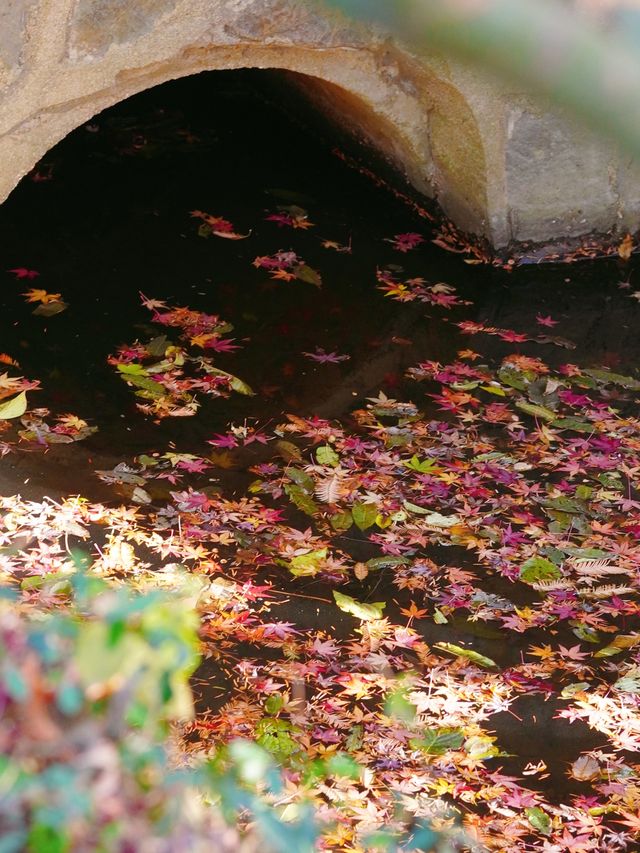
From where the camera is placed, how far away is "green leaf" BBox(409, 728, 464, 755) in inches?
107

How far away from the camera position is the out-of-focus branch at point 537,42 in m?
0.44

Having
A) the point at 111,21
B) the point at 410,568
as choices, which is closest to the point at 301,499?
the point at 410,568

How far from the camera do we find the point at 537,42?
44 centimetres

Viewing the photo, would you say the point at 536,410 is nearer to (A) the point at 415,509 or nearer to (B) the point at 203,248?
(A) the point at 415,509

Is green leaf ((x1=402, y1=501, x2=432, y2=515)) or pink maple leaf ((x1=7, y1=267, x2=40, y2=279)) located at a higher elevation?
green leaf ((x1=402, y1=501, x2=432, y2=515))

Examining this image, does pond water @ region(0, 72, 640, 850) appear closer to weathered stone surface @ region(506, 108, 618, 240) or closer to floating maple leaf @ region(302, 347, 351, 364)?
floating maple leaf @ region(302, 347, 351, 364)

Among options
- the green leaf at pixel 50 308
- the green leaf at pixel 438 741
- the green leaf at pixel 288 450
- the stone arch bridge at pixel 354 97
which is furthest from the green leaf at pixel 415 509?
the green leaf at pixel 50 308

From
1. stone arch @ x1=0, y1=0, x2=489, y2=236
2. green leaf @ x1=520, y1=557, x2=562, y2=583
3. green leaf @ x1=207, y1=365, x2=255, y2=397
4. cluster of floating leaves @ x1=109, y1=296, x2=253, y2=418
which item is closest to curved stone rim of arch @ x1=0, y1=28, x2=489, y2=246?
stone arch @ x1=0, y1=0, x2=489, y2=236

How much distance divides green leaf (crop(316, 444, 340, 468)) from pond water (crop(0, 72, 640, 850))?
160 mm

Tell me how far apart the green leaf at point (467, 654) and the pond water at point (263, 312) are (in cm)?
4

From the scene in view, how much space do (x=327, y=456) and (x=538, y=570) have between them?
95 centimetres

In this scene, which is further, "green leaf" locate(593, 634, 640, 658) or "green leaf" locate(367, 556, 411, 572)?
"green leaf" locate(367, 556, 411, 572)

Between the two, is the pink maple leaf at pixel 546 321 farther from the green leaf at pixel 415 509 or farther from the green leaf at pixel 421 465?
the green leaf at pixel 415 509

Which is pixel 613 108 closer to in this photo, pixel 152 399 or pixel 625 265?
pixel 152 399
